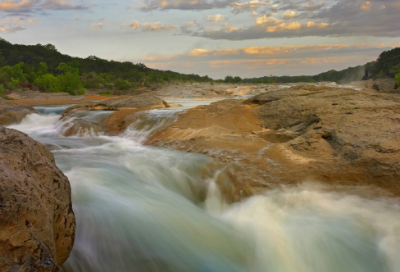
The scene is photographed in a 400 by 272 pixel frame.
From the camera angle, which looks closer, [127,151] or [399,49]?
[127,151]

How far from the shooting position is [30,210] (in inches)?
88.9

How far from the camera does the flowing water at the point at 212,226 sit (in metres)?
3.61

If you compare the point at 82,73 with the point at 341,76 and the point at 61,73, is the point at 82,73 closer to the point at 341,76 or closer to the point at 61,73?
the point at 61,73

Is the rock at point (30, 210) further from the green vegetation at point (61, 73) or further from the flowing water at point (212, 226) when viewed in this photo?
the green vegetation at point (61, 73)

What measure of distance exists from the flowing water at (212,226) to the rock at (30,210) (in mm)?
697

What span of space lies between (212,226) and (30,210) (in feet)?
9.42

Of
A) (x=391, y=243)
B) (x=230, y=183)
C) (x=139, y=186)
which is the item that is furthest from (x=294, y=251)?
(x=139, y=186)

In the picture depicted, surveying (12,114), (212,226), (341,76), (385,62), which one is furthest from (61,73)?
(341,76)

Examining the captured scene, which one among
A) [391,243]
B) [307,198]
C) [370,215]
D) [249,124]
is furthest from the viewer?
[249,124]

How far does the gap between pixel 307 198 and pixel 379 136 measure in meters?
2.05

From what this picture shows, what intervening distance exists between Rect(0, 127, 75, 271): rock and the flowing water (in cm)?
70

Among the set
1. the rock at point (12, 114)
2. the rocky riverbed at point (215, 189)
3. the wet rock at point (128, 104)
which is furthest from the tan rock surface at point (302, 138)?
the rock at point (12, 114)

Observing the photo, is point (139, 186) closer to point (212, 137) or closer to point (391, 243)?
point (212, 137)

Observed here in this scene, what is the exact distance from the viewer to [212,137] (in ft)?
25.8
